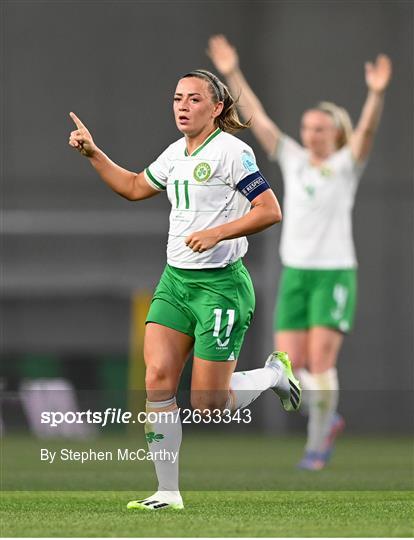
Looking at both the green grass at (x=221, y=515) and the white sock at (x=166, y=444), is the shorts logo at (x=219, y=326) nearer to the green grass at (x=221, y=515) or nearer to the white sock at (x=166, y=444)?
the white sock at (x=166, y=444)

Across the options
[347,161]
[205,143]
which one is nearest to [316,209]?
[347,161]

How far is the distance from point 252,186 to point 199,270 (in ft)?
1.64

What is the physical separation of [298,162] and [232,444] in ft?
12.0

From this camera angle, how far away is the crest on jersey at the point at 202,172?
768 centimetres

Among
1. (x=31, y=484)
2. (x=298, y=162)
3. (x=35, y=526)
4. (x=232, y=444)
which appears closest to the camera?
(x=35, y=526)

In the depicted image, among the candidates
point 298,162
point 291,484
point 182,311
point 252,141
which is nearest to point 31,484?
point 291,484

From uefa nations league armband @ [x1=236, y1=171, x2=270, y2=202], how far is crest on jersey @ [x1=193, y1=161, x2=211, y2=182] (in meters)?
0.17

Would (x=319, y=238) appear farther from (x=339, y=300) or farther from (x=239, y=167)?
(x=239, y=167)

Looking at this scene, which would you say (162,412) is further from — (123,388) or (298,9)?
(298,9)

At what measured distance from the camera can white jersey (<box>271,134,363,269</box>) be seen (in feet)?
38.3

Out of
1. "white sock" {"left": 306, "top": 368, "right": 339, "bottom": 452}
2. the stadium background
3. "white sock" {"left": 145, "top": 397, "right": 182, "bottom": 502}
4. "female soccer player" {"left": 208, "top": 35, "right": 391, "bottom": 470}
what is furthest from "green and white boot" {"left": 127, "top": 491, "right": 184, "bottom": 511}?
the stadium background

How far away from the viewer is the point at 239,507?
7949 mm

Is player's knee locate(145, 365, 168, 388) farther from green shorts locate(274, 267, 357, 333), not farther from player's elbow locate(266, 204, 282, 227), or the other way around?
green shorts locate(274, 267, 357, 333)

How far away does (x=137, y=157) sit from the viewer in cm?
1695
